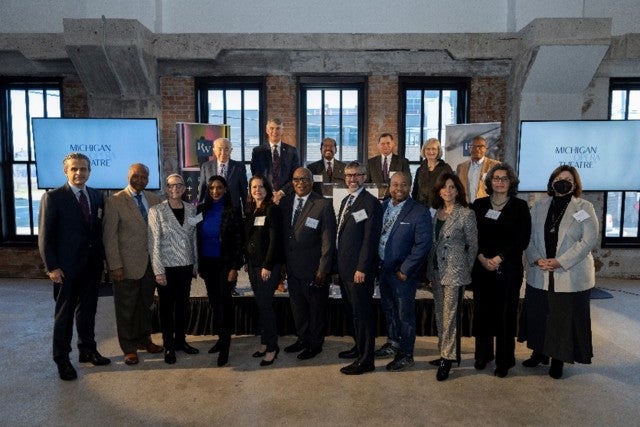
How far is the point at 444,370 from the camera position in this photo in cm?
351

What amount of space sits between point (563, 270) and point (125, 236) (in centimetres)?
327

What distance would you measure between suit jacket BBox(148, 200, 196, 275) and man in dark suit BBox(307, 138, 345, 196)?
219 centimetres

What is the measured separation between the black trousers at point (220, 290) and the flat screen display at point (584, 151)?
443 cm

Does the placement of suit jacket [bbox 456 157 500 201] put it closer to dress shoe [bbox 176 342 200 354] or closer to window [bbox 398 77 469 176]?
window [bbox 398 77 469 176]

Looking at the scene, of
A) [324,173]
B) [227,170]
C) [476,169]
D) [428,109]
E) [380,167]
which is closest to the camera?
[227,170]

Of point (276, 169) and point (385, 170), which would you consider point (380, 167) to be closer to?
point (385, 170)

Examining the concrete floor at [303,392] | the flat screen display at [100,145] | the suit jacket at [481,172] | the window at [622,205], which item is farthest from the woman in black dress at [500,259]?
the flat screen display at [100,145]

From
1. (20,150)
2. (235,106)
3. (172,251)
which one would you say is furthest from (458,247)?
(20,150)

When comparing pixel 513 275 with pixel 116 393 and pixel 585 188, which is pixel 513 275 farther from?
pixel 585 188

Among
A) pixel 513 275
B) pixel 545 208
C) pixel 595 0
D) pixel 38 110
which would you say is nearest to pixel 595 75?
pixel 595 0

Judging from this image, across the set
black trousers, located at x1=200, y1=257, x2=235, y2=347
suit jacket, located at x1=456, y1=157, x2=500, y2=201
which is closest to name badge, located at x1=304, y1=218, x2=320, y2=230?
black trousers, located at x1=200, y1=257, x2=235, y2=347

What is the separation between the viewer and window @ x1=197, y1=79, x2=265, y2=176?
23.1 feet

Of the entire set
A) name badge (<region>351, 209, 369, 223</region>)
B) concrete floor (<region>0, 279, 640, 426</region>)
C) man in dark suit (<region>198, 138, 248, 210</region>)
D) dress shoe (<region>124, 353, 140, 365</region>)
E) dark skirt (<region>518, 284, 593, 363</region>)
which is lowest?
concrete floor (<region>0, 279, 640, 426</region>)

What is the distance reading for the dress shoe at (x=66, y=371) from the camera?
3.53 metres
